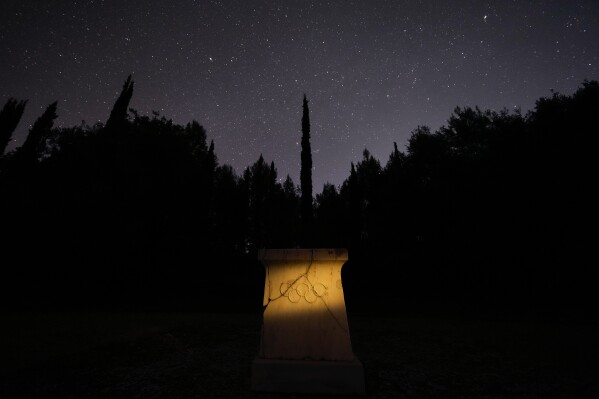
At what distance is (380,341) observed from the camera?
21.6 feet

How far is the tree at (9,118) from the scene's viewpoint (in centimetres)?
2314

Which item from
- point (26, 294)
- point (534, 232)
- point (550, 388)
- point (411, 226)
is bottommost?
point (550, 388)

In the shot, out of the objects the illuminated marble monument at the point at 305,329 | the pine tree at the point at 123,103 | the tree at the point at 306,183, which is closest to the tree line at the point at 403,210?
the pine tree at the point at 123,103

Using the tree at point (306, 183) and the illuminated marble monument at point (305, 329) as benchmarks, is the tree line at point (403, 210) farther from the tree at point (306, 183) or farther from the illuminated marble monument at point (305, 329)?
the illuminated marble monument at point (305, 329)

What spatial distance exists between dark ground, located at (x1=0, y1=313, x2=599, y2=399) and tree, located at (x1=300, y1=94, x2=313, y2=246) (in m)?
16.3

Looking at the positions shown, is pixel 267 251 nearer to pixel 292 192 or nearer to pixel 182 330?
pixel 182 330

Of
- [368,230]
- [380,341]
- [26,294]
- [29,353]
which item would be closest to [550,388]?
[380,341]

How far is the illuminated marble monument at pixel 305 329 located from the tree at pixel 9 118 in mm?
29709

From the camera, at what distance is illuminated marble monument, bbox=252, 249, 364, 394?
132 inches

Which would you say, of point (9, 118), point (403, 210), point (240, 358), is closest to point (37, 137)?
point (9, 118)

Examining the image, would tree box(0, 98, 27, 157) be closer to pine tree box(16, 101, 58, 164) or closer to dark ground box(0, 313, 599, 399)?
pine tree box(16, 101, 58, 164)

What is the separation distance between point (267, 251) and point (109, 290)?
13.0 metres

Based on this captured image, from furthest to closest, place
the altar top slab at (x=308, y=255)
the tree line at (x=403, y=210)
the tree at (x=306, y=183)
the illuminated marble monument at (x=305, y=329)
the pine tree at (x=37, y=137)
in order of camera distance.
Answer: the tree at (x=306, y=183), the pine tree at (x=37, y=137), the tree line at (x=403, y=210), the altar top slab at (x=308, y=255), the illuminated marble monument at (x=305, y=329)

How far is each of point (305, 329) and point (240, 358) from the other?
2.25 metres
